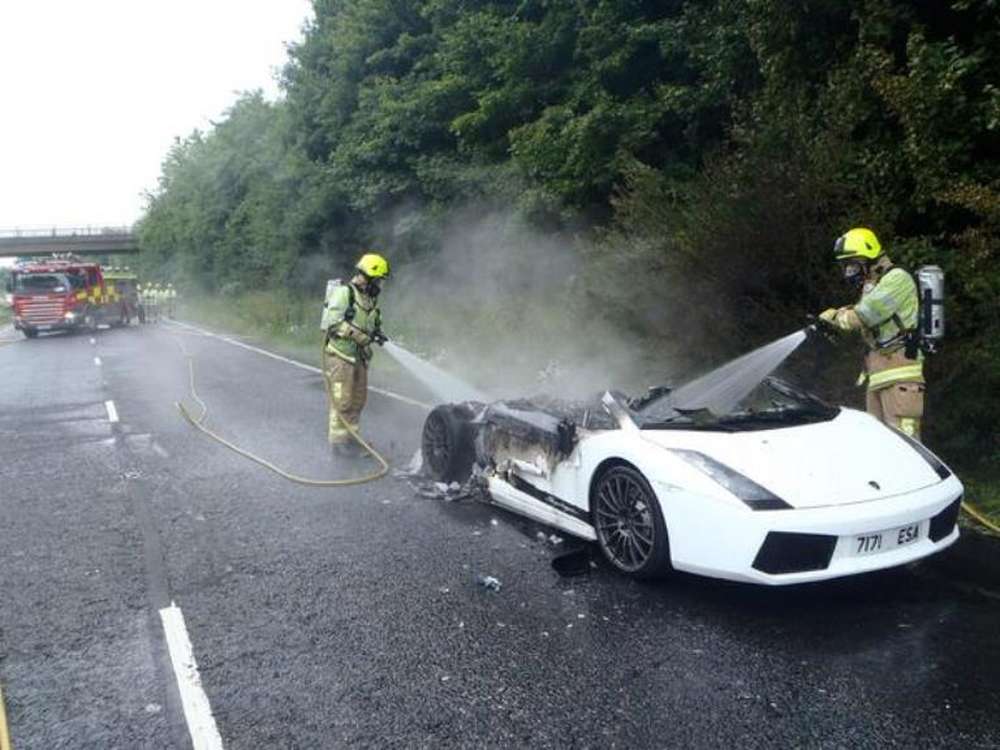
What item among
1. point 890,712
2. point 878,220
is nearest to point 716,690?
point 890,712

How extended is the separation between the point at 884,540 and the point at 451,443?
3.30 metres

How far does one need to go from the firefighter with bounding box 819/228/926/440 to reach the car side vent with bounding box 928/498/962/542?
1393 millimetres

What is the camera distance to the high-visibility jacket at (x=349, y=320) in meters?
7.90

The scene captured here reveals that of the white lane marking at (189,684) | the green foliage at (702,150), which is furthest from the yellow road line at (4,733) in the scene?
the green foliage at (702,150)

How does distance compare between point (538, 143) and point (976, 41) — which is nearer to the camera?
point (976, 41)

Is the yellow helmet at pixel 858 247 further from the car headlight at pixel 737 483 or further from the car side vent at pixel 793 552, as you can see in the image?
the car side vent at pixel 793 552

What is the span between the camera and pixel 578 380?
6945 millimetres

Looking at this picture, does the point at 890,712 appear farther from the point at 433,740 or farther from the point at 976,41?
the point at 976,41

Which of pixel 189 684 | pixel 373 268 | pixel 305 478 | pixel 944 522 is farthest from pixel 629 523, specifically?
pixel 373 268

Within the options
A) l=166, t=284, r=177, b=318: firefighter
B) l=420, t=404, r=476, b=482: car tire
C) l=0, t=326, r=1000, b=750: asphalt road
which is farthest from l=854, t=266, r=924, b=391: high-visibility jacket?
l=166, t=284, r=177, b=318: firefighter

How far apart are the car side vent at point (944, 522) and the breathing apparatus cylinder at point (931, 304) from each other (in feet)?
4.83

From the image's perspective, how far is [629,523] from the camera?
456 cm

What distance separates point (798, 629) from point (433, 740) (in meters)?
1.81

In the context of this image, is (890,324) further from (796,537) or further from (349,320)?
(349,320)
